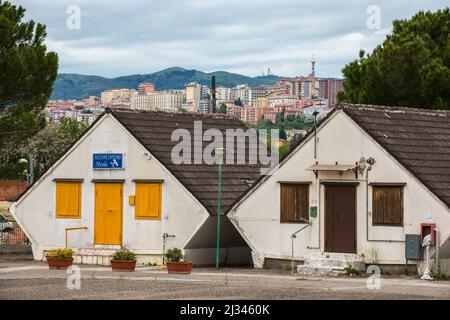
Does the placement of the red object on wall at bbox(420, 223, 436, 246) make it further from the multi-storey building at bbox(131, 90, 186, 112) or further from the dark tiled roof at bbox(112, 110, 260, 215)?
the multi-storey building at bbox(131, 90, 186, 112)

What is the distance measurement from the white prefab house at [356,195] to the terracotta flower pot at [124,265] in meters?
3.91

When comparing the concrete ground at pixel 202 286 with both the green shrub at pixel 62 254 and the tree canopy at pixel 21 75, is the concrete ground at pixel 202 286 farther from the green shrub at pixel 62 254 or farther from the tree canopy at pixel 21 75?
the tree canopy at pixel 21 75

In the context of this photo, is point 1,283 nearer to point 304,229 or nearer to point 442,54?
point 304,229

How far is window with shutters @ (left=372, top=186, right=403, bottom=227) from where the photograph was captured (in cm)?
2914

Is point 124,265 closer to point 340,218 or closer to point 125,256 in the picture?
point 125,256

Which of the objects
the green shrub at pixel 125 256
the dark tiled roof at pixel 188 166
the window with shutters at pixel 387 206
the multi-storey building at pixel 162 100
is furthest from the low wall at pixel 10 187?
the window with shutters at pixel 387 206

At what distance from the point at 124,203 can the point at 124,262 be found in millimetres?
4876

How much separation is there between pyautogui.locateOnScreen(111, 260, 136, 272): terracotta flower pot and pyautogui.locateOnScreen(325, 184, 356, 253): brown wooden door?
5252 mm

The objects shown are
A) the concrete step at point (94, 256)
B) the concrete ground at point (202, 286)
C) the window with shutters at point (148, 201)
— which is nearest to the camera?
the concrete ground at point (202, 286)

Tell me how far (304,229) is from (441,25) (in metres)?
19.2

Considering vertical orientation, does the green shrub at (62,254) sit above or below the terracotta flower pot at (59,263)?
above

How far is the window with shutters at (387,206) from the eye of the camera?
95.6 feet

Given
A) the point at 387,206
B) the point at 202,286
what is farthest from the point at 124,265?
the point at 387,206

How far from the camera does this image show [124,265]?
3006 centimetres
